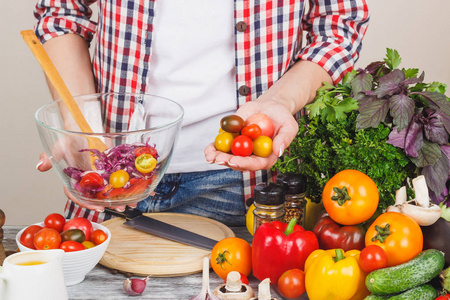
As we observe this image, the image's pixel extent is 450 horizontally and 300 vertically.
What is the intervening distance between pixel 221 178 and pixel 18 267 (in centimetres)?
83

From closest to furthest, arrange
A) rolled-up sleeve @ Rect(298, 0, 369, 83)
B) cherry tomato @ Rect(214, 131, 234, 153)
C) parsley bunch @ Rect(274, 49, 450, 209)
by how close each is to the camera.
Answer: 1. parsley bunch @ Rect(274, 49, 450, 209)
2. cherry tomato @ Rect(214, 131, 234, 153)
3. rolled-up sleeve @ Rect(298, 0, 369, 83)

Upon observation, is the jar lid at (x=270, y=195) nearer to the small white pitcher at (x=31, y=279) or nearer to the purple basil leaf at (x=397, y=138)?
the purple basil leaf at (x=397, y=138)

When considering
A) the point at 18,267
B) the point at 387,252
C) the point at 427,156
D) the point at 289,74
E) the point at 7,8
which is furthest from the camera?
the point at 7,8

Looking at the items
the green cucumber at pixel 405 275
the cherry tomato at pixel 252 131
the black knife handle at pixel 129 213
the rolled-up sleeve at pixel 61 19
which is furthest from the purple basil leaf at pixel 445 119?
the rolled-up sleeve at pixel 61 19

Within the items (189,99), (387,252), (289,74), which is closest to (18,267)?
(387,252)

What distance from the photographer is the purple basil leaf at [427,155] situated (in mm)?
1315

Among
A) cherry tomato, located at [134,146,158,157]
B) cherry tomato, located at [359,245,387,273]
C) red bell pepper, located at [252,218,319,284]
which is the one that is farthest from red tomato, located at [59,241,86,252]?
cherry tomato, located at [359,245,387,273]

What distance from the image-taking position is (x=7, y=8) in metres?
2.94

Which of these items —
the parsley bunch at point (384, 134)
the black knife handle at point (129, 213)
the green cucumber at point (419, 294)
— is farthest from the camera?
the black knife handle at point (129, 213)

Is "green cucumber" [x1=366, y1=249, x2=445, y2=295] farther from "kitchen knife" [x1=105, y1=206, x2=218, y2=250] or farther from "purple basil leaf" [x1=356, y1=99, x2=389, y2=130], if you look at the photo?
"kitchen knife" [x1=105, y1=206, x2=218, y2=250]

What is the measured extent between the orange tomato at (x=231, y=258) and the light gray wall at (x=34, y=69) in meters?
2.05

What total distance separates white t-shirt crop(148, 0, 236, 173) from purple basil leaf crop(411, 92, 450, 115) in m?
0.60

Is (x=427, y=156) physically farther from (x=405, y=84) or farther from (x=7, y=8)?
(x=7, y=8)

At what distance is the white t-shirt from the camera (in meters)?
1.67
